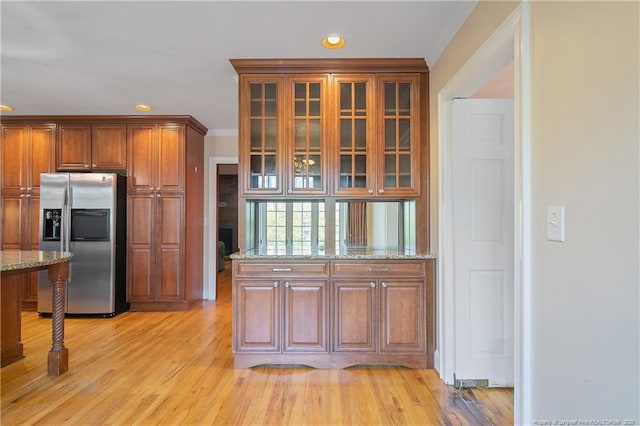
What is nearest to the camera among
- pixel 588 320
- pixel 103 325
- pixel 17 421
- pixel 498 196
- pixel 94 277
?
pixel 588 320

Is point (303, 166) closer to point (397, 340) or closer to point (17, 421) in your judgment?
point (397, 340)

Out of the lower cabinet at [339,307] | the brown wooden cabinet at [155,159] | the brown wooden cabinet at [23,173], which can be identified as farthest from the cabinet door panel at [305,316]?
the brown wooden cabinet at [23,173]

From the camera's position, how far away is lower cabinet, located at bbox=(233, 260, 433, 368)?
2574mm

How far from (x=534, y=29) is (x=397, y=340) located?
2080 mm

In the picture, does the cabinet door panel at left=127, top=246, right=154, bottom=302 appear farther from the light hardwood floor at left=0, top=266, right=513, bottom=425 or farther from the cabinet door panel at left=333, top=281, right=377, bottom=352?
the cabinet door panel at left=333, top=281, right=377, bottom=352

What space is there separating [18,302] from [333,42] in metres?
3.24

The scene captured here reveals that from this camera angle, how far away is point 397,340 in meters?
2.57

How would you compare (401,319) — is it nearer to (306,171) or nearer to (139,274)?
(306,171)

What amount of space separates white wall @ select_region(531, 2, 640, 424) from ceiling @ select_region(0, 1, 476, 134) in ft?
3.21

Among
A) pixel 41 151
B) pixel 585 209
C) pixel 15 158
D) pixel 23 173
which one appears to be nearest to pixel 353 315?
pixel 585 209

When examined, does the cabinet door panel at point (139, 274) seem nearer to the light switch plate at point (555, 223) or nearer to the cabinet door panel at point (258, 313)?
the cabinet door panel at point (258, 313)

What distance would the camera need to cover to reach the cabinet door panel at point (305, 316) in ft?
8.46

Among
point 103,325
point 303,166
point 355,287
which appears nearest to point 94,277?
point 103,325

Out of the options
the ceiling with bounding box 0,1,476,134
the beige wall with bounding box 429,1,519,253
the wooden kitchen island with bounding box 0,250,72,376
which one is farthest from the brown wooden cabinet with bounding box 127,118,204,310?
the beige wall with bounding box 429,1,519,253
